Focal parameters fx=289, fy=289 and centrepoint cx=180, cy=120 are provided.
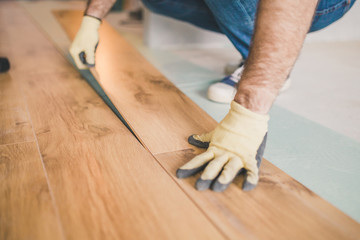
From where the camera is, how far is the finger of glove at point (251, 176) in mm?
743

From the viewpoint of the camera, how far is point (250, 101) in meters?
0.78

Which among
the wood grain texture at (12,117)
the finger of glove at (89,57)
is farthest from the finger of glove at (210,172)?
the finger of glove at (89,57)

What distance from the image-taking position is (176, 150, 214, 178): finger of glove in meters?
0.77

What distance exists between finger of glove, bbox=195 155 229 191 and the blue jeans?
31.9 inches

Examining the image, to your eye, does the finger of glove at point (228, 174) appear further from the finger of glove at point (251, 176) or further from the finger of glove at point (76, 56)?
the finger of glove at point (76, 56)

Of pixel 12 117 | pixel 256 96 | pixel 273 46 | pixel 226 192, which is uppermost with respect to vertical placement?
pixel 273 46

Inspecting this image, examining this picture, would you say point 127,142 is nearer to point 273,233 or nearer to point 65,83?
point 273,233

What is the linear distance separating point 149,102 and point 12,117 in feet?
1.72

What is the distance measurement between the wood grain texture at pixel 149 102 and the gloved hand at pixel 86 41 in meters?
0.12

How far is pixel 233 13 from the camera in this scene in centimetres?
133

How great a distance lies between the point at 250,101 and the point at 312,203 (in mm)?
301

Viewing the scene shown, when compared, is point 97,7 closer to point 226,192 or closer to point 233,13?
point 233,13

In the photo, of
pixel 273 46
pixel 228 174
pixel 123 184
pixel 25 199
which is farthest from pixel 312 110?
pixel 25 199

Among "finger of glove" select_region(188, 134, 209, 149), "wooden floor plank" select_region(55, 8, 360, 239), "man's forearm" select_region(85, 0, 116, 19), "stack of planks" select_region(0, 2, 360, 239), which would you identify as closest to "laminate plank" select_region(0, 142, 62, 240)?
"stack of planks" select_region(0, 2, 360, 239)
